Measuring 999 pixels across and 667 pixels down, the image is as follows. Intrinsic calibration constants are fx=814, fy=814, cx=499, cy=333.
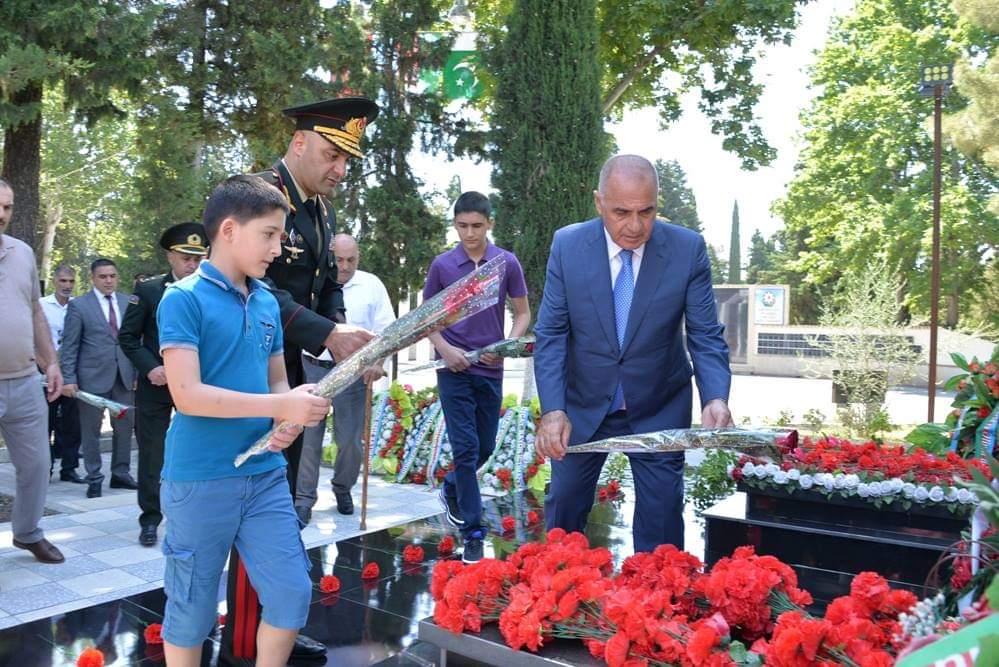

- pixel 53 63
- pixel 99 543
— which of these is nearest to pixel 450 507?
pixel 99 543

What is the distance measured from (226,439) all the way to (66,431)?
636 centimetres

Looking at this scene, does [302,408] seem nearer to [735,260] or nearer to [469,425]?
[469,425]

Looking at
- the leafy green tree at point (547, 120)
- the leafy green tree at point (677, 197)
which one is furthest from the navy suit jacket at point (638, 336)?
the leafy green tree at point (677, 197)

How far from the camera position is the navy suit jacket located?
11.1 feet

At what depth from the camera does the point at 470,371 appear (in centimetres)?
517

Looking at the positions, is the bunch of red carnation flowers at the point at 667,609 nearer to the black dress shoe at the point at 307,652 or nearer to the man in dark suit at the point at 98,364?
the black dress shoe at the point at 307,652

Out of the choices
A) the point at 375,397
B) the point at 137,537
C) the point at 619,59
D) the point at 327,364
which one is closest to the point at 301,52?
the point at 619,59

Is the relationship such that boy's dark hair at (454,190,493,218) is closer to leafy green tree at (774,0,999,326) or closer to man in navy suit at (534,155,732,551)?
man in navy suit at (534,155,732,551)

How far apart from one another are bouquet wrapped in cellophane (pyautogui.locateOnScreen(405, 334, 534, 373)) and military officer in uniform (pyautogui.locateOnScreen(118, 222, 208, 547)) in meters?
1.66

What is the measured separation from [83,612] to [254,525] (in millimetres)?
1967

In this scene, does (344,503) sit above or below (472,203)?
below

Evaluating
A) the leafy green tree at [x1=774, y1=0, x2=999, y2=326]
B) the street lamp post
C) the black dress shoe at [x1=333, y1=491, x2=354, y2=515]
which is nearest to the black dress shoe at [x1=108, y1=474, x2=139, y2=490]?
the black dress shoe at [x1=333, y1=491, x2=354, y2=515]

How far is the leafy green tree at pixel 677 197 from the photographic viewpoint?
68.1m

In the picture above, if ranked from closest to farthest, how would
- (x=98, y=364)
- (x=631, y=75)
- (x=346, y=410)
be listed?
(x=346, y=410) → (x=98, y=364) → (x=631, y=75)
